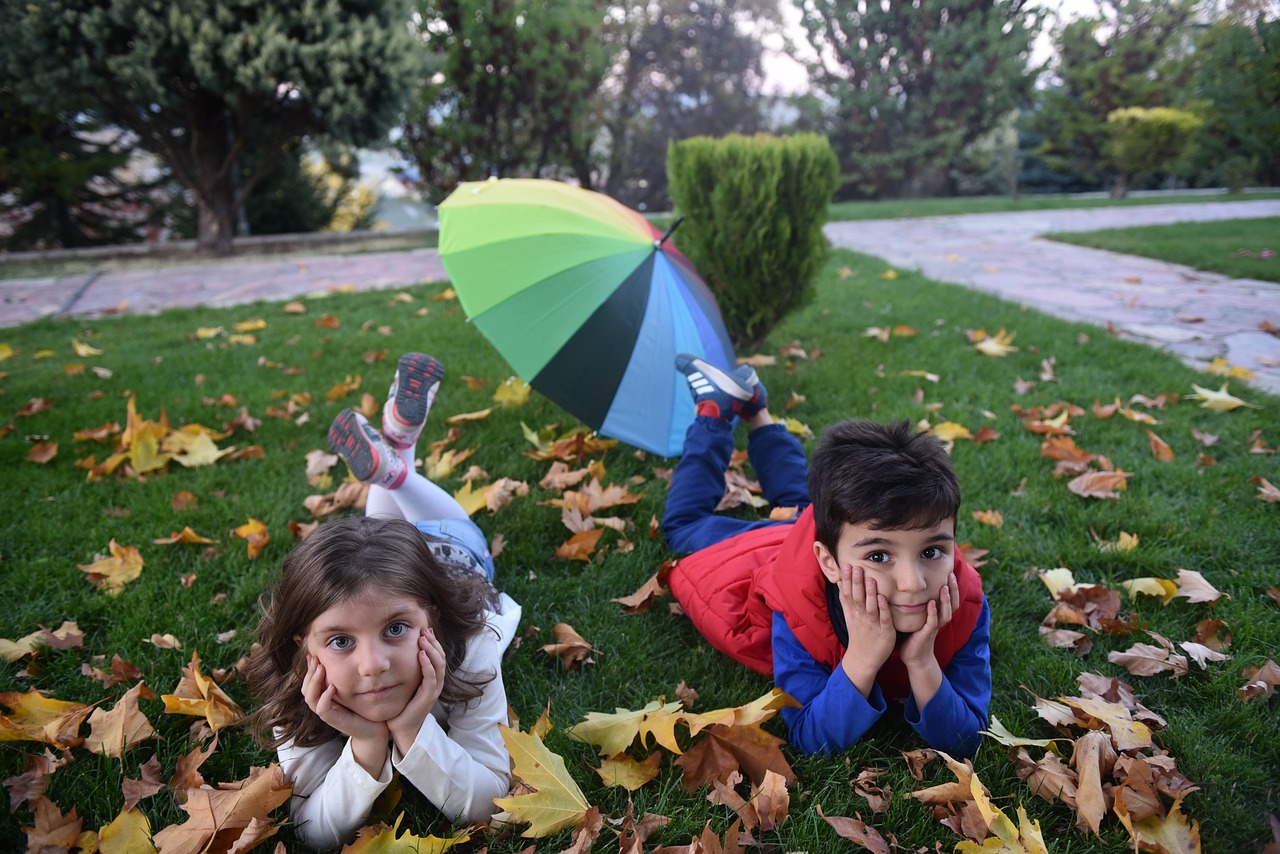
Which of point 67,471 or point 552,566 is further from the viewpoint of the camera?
point 67,471

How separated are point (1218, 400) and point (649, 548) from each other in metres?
2.96

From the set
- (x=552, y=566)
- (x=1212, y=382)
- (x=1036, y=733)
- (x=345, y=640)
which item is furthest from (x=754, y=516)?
(x=1212, y=382)

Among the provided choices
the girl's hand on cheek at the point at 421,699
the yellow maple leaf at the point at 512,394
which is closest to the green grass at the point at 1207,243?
the yellow maple leaf at the point at 512,394

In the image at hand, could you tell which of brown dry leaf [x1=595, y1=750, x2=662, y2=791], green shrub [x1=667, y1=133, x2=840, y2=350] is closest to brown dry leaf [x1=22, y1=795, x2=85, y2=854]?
brown dry leaf [x1=595, y1=750, x2=662, y2=791]

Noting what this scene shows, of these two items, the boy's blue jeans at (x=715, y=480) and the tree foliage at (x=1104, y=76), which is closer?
the boy's blue jeans at (x=715, y=480)

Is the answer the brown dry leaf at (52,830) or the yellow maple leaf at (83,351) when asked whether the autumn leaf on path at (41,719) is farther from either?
the yellow maple leaf at (83,351)

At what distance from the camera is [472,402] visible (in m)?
4.09

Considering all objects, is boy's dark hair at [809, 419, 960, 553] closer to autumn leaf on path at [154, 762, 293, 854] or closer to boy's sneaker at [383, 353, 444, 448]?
autumn leaf on path at [154, 762, 293, 854]

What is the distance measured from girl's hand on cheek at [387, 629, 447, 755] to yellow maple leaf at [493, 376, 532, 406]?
2.43 meters

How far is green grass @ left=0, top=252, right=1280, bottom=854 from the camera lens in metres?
1.81

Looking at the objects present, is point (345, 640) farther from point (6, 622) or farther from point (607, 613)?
point (6, 622)

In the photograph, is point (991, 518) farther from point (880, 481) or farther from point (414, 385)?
point (414, 385)

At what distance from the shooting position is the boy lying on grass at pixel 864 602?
1701mm

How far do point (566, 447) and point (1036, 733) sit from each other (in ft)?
6.99
